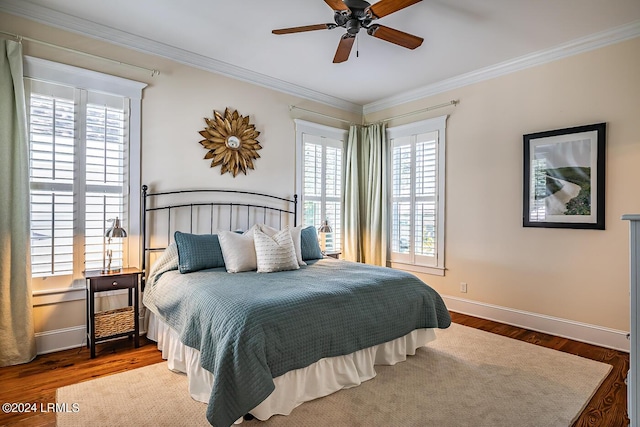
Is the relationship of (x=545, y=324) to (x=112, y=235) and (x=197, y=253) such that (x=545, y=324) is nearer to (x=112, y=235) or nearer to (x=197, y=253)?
(x=197, y=253)

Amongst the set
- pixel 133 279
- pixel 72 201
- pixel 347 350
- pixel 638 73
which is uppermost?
pixel 638 73

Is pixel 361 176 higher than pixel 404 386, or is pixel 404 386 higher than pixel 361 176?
pixel 361 176

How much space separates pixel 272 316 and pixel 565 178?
314cm

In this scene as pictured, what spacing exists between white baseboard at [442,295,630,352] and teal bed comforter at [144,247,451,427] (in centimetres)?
135

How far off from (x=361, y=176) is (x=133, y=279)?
340cm

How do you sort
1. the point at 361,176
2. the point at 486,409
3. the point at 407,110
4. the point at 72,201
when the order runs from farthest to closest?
the point at 361,176 < the point at 407,110 < the point at 72,201 < the point at 486,409

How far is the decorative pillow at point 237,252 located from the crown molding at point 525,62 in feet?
9.92

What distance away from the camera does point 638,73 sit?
10.2 feet

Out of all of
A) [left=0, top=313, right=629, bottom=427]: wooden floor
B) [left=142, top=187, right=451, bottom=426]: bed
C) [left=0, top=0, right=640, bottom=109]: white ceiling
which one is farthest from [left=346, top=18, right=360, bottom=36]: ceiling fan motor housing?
[left=0, top=313, right=629, bottom=427]: wooden floor

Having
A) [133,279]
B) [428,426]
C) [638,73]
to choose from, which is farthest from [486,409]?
[638,73]

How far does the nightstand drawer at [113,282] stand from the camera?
9.71ft

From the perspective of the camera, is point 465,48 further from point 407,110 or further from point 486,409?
point 486,409

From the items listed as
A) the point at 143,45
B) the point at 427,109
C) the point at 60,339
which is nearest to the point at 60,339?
the point at 60,339

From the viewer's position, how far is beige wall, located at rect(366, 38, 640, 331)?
3201mm
